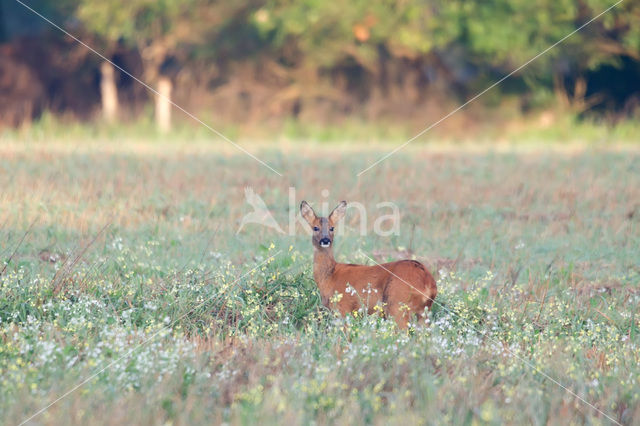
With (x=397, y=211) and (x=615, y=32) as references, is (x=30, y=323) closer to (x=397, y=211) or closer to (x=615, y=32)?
(x=397, y=211)

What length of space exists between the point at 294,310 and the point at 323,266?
441 millimetres

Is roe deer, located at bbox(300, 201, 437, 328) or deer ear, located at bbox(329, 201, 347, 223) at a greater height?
deer ear, located at bbox(329, 201, 347, 223)

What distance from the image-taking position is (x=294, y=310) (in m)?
7.31

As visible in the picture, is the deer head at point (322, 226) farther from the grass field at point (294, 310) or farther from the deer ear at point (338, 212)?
the grass field at point (294, 310)

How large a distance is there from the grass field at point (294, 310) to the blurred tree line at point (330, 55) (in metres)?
8.56

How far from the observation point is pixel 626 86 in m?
23.8

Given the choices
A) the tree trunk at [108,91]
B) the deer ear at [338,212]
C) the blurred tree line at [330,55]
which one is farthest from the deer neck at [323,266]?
the tree trunk at [108,91]

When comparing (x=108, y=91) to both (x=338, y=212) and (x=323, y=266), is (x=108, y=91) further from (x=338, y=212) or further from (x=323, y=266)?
(x=323, y=266)

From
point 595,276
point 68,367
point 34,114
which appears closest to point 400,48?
point 34,114

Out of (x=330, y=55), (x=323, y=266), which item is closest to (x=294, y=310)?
(x=323, y=266)

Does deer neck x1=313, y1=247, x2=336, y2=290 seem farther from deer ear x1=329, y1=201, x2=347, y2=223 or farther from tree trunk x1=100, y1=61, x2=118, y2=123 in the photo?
tree trunk x1=100, y1=61, x2=118, y2=123

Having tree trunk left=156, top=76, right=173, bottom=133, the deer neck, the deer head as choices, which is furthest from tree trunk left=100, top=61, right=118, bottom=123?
the deer neck

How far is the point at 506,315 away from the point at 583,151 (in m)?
10.1

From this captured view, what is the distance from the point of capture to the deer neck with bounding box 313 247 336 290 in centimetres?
741
